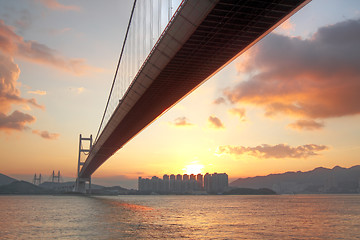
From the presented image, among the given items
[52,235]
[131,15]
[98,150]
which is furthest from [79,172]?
[52,235]

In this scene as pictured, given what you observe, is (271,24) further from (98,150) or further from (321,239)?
(98,150)

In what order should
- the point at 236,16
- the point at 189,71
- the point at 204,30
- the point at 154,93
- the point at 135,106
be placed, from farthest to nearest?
1. the point at 135,106
2. the point at 154,93
3. the point at 189,71
4. the point at 204,30
5. the point at 236,16

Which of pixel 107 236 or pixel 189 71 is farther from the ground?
pixel 189 71

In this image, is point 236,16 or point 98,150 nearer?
point 236,16

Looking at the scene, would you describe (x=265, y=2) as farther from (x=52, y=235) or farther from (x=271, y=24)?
(x=52, y=235)

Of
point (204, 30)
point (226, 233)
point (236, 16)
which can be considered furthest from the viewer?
point (226, 233)

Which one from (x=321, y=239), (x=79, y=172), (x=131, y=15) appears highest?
(x=131, y=15)
